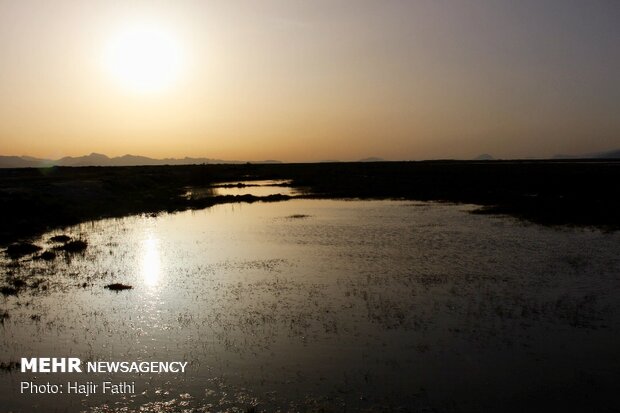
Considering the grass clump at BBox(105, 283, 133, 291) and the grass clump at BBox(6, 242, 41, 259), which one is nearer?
the grass clump at BBox(105, 283, 133, 291)

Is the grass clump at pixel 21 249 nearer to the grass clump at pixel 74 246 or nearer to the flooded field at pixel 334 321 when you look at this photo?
the flooded field at pixel 334 321

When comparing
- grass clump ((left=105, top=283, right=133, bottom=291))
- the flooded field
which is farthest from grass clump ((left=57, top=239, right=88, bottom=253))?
grass clump ((left=105, top=283, right=133, bottom=291))

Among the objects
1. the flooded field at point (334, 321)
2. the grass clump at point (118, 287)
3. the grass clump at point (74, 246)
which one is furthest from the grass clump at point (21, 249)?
the grass clump at point (118, 287)

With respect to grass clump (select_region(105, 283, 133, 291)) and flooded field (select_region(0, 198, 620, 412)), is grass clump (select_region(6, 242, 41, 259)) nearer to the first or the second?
flooded field (select_region(0, 198, 620, 412))

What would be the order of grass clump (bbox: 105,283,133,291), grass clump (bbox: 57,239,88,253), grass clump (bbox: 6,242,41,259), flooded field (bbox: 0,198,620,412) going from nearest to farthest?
flooded field (bbox: 0,198,620,412) → grass clump (bbox: 105,283,133,291) → grass clump (bbox: 6,242,41,259) → grass clump (bbox: 57,239,88,253)

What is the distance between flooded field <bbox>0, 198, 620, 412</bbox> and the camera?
11.0 m

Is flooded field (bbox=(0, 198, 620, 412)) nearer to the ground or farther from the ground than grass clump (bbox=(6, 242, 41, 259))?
nearer to the ground

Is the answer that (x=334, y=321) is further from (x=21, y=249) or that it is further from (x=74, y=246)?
(x=21, y=249)

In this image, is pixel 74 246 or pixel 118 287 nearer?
pixel 118 287

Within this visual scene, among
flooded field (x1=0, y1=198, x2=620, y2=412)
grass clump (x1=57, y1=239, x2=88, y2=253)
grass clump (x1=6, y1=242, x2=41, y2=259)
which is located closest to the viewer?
flooded field (x1=0, y1=198, x2=620, y2=412)

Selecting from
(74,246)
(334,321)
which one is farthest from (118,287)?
(74,246)

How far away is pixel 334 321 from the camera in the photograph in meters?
15.7

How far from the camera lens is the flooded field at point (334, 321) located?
1097 cm

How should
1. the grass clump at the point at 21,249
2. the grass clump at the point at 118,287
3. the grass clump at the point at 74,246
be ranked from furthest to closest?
the grass clump at the point at 74,246, the grass clump at the point at 21,249, the grass clump at the point at 118,287
